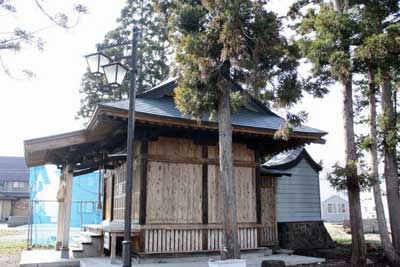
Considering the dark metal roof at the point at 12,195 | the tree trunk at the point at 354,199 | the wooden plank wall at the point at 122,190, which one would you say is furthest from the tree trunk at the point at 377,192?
the dark metal roof at the point at 12,195

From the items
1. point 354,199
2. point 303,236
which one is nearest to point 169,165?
point 354,199

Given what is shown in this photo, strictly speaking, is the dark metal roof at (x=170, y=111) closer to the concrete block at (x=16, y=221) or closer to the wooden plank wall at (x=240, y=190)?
the wooden plank wall at (x=240, y=190)

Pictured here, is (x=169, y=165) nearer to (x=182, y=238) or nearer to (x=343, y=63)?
(x=182, y=238)

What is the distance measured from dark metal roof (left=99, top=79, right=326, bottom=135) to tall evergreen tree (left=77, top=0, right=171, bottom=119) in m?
12.0

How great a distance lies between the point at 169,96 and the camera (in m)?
9.59

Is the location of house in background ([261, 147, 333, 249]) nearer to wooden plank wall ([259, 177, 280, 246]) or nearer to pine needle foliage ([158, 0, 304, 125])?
wooden plank wall ([259, 177, 280, 246])

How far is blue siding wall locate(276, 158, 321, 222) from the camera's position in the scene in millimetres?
12219

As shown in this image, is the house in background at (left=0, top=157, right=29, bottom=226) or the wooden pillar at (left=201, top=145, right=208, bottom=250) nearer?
the wooden pillar at (left=201, top=145, right=208, bottom=250)

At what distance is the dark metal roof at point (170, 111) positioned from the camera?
796cm

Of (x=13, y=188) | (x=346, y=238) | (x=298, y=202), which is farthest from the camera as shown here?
(x=13, y=188)

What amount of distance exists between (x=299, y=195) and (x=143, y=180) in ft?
22.1

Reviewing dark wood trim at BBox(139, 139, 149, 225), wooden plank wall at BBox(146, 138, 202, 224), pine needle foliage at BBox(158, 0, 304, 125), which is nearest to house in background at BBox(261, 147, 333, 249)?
wooden plank wall at BBox(146, 138, 202, 224)

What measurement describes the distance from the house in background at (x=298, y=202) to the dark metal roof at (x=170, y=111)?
2.35 metres

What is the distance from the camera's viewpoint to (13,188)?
142ft
